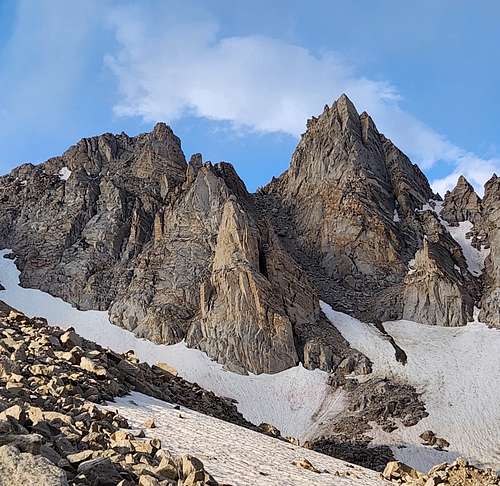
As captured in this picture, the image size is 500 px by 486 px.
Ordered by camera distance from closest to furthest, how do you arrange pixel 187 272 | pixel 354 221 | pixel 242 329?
pixel 242 329 → pixel 187 272 → pixel 354 221

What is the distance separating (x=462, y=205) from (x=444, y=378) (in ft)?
132

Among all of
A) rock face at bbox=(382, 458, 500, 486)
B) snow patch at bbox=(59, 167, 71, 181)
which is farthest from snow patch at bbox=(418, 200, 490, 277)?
rock face at bbox=(382, 458, 500, 486)

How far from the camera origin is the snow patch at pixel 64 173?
8294 centimetres

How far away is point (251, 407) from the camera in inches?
1890

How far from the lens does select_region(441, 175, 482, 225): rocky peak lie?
83062mm

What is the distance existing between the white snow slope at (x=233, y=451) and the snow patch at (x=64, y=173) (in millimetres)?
68646

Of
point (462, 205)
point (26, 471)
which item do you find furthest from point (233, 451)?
point (462, 205)

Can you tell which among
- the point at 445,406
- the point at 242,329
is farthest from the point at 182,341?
the point at 445,406

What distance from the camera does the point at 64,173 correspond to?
84188mm

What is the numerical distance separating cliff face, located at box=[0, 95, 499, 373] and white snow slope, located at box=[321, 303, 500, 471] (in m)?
2.44

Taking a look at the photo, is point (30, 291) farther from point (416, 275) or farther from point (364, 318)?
point (416, 275)

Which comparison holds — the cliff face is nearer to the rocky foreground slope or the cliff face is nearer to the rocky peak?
Answer: the rocky peak

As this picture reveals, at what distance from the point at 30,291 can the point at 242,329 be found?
2601 cm

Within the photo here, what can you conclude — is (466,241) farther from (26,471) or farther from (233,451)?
(26,471)
